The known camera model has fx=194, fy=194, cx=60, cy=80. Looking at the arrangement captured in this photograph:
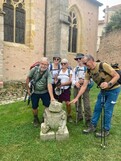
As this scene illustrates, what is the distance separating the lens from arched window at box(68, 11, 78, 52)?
59.0 feet

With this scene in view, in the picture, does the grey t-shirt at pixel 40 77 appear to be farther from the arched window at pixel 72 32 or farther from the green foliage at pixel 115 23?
the green foliage at pixel 115 23

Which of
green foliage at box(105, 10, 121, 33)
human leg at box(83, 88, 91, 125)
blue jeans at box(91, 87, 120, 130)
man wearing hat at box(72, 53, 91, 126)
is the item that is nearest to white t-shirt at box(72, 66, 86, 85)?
man wearing hat at box(72, 53, 91, 126)

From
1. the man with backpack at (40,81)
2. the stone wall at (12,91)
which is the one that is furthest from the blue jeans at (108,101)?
the stone wall at (12,91)

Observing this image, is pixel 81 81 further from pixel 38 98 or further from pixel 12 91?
pixel 12 91

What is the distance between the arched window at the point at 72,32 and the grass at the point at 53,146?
44.6 ft

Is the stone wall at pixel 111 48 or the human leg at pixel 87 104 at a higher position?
the stone wall at pixel 111 48

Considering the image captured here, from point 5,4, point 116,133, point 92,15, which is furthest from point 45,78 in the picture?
point 92,15

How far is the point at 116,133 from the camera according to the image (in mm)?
4926

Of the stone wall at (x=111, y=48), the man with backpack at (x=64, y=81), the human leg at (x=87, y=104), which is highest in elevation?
the stone wall at (x=111, y=48)

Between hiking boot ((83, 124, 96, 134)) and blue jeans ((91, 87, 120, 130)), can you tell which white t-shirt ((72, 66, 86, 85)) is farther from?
hiking boot ((83, 124, 96, 134))

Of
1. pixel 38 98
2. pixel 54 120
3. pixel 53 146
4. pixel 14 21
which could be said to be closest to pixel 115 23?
pixel 14 21

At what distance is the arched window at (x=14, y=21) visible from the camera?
502 inches

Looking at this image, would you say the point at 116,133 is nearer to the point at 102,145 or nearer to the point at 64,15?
the point at 102,145

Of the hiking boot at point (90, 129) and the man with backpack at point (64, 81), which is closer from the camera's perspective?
the hiking boot at point (90, 129)
